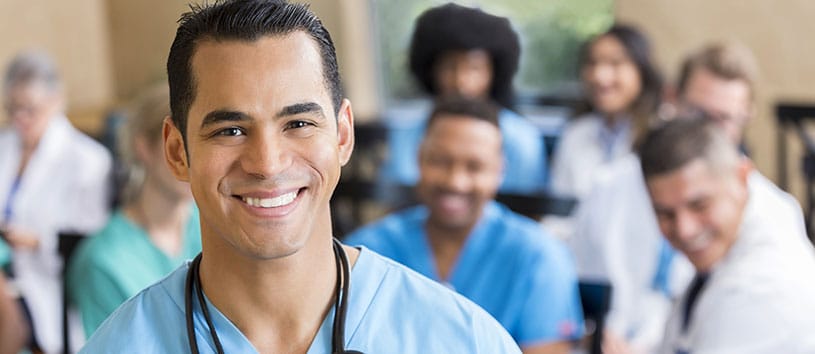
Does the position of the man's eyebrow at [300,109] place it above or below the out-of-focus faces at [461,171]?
above

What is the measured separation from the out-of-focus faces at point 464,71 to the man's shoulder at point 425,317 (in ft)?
7.44

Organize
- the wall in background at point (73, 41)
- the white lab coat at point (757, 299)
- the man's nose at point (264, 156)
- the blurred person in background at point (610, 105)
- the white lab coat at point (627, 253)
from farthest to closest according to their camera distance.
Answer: the wall in background at point (73, 41)
the blurred person in background at point (610, 105)
the white lab coat at point (627, 253)
the white lab coat at point (757, 299)
the man's nose at point (264, 156)

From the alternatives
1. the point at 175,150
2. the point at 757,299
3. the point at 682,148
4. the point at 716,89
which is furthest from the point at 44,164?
the point at 175,150

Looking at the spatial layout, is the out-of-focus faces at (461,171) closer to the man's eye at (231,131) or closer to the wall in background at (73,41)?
the man's eye at (231,131)

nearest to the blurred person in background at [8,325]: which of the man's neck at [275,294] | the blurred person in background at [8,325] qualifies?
the blurred person in background at [8,325]

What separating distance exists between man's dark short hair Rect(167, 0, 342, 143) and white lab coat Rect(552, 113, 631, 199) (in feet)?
8.25

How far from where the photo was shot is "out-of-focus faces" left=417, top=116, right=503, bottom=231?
2.21m

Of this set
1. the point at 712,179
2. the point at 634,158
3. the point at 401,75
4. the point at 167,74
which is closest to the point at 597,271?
the point at 634,158

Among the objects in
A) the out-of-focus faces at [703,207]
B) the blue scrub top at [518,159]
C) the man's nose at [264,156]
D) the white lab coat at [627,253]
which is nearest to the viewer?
the man's nose at [264,156]

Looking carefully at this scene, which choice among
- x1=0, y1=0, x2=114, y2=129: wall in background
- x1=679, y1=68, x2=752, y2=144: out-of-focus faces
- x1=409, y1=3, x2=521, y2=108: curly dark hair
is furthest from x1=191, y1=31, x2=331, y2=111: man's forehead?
x1=0, y1=0, x2=114, y2=129: wall in background

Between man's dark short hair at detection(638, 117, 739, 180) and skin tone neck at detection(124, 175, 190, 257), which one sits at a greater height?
man's dark short hair at detection(638, 117, 739, 180)

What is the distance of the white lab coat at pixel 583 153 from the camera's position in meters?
3.42

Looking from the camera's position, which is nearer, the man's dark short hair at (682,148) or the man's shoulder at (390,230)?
the man's dark short hair at (682,148)

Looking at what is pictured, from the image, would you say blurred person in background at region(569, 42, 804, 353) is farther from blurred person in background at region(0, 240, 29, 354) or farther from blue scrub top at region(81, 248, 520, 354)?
blue scrub top at region(81, 248, 520, 354)
